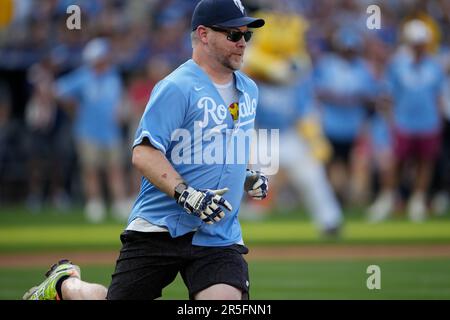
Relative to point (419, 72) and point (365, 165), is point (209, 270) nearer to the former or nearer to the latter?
point (419, 72)

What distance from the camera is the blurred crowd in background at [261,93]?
20031 mm

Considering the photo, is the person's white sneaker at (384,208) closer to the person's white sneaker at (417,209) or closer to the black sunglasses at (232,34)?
the person's white sneaker at (417,209)

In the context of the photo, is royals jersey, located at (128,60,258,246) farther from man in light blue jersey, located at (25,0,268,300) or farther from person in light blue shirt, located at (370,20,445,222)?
person in light blue shirt, located at (370,20,445,222)

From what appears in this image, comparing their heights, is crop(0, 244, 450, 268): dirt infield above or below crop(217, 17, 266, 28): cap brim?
below

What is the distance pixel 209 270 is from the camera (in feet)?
23.9

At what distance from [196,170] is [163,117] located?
1.52 feet

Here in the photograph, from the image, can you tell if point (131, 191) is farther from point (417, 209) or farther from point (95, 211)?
point (417, 209)

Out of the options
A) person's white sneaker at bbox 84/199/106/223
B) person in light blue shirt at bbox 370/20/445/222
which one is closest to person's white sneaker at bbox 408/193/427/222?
person in light blue shirt at bbox 370/20/445/222

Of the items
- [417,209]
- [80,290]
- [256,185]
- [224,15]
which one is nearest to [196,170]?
[256,185]

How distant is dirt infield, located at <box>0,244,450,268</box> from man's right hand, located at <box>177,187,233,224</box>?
22.7ft

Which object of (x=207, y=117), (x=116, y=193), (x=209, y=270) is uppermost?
(x=116, y=193)

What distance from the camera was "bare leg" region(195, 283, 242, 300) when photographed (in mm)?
7145

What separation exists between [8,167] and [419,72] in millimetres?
9421

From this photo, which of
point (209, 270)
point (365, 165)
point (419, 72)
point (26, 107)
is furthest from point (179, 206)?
point (26, 107)
